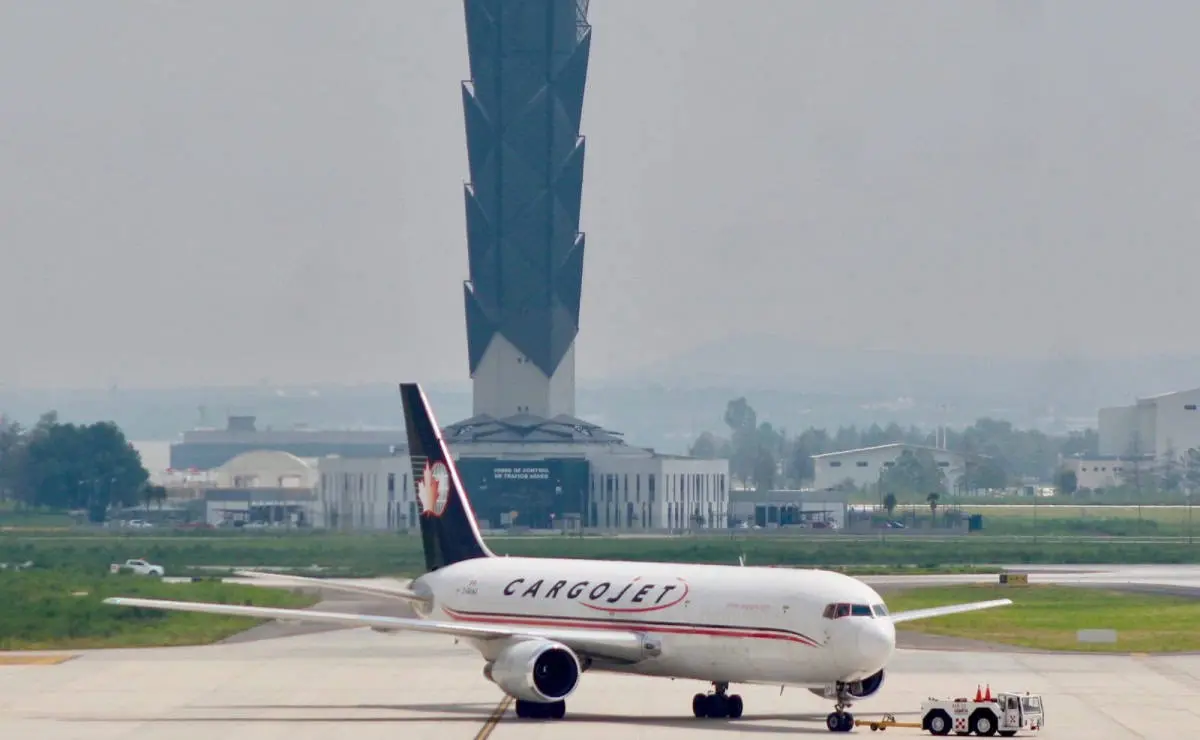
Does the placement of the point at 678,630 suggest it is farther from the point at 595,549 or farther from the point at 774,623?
the point at 595,549

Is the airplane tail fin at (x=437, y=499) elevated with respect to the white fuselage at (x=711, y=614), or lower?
elevated

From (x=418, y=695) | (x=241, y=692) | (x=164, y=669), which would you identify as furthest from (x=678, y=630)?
(x=164, y=669)

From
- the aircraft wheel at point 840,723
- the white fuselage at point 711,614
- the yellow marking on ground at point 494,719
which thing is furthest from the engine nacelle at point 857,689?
the yellow marking on ground at point 494,719

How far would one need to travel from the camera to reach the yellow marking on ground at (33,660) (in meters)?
79.6

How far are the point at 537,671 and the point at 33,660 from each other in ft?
94.0

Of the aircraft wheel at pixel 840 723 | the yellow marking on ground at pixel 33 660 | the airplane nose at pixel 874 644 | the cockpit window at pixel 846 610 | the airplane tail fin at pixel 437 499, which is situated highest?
the airplane tail fin at pixel 437 499

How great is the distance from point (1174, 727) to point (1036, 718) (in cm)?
458

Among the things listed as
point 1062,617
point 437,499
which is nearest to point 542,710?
point 437,499

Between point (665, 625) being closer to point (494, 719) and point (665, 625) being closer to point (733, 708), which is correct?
point (733, 708)

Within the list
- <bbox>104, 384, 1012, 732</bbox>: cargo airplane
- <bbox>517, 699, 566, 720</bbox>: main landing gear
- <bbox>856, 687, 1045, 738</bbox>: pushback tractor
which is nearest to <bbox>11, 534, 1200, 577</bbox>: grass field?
<bbox>104, 384, 1012, 732</bbox>: cargo airplane

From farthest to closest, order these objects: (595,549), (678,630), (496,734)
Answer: (595,549), (678,630), (496,734)

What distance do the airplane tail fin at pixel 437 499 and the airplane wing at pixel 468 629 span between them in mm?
8071

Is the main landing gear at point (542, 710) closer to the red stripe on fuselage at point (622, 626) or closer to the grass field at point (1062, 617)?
the red stripe on fuselage at point (622, 626)

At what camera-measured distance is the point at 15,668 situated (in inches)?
3054
